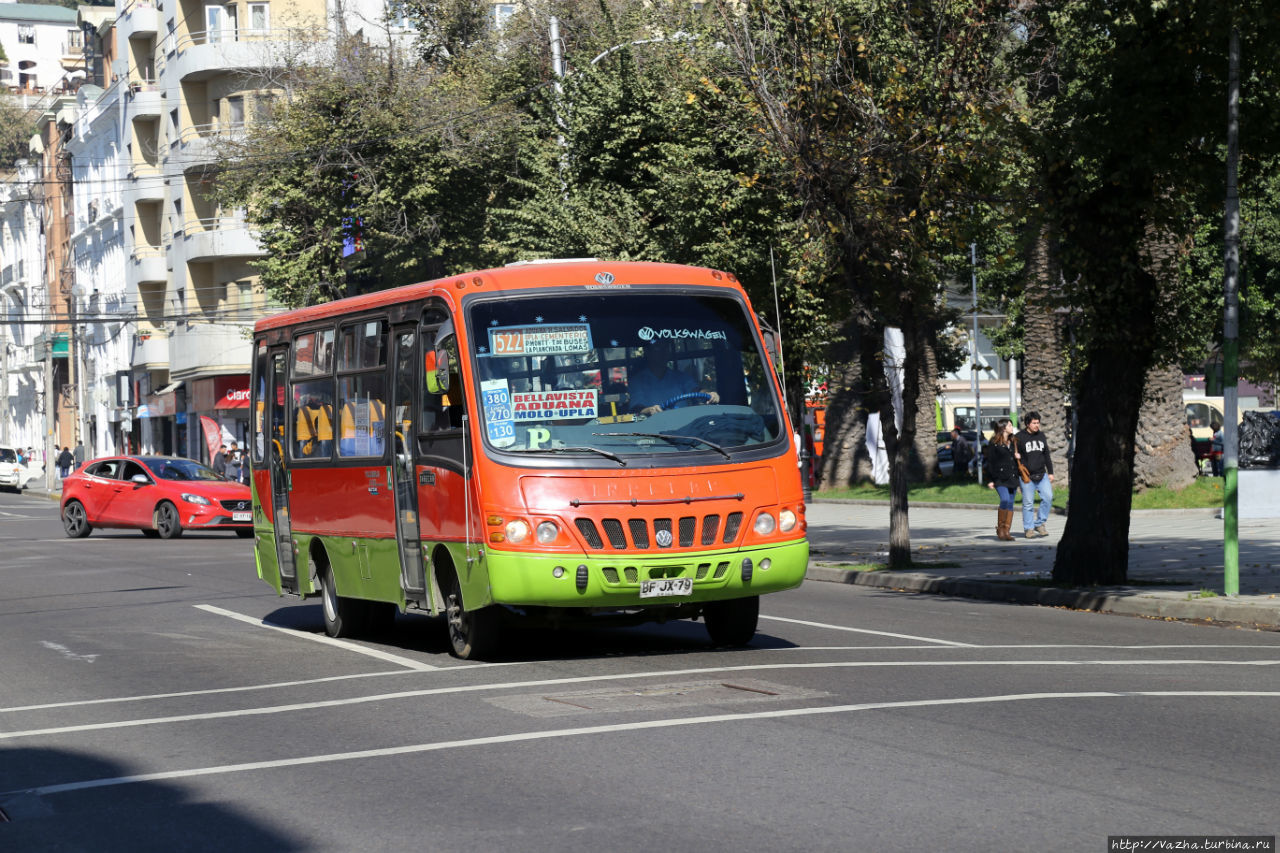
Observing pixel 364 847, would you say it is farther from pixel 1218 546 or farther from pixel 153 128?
pixel 153 128

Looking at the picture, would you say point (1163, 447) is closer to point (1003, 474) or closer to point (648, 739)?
point (1003, 474)

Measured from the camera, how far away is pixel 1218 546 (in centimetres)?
2300

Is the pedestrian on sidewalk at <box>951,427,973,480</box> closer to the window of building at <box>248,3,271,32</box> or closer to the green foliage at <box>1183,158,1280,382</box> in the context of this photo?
the green foliage at <box>1183,158,1280,382</box>

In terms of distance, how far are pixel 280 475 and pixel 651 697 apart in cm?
670

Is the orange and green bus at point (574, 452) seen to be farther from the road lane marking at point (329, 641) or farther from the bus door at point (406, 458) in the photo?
the road lane marking at point (329, 641)

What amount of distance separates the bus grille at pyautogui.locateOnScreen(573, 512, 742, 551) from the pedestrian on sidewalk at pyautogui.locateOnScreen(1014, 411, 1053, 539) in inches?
592

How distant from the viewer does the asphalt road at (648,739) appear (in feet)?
22.2

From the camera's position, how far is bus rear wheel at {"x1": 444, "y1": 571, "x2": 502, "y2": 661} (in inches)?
483

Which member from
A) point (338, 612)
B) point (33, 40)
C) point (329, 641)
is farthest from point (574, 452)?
point (33, 40)

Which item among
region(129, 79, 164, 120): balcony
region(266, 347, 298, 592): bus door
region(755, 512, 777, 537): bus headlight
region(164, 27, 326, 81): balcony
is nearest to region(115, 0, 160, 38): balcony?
region(129, 79, 164, 120): balcony

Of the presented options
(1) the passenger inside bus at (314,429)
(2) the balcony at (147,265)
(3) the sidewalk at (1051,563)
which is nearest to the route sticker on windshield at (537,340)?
(1) the passenger inside bus at (314,429)

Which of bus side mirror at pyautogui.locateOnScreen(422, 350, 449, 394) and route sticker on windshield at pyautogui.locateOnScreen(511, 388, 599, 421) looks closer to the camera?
route sticker on windshield at pyautogui.locateOnScreen(511, 388, 599, 421)

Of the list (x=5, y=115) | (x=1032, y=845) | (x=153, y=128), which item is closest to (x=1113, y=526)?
(x=1032, y=845)

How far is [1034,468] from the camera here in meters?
26.2
